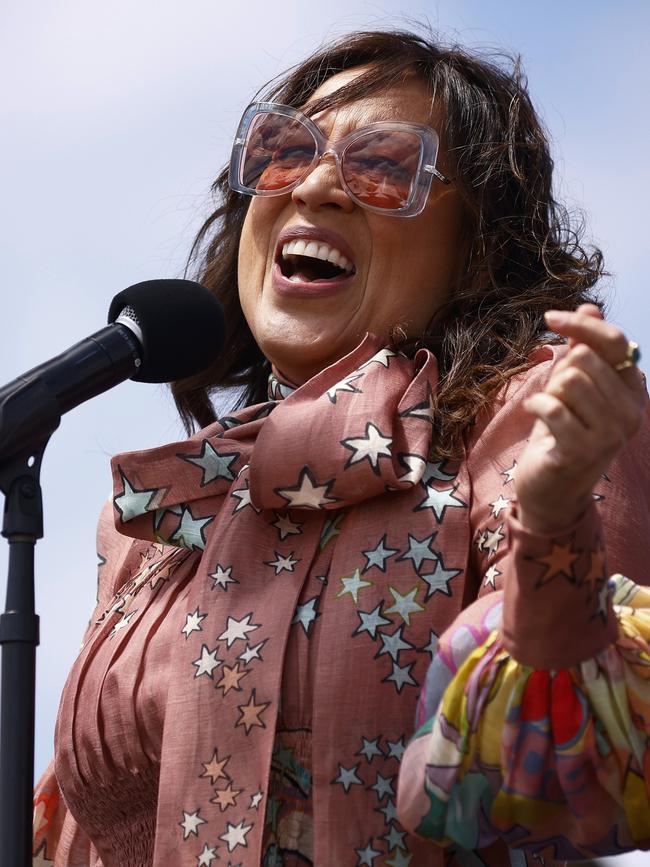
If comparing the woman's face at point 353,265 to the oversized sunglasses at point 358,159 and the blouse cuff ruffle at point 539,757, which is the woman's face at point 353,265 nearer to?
the oversized sunglasses at point 358,159

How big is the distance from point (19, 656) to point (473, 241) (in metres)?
1.41

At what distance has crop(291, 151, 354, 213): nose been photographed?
3100 millimetres

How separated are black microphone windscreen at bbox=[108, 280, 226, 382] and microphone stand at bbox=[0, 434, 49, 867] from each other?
305 mm

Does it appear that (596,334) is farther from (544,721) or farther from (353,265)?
(353,265)

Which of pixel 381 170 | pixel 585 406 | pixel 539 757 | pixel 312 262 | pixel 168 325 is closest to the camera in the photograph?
pixel 585 406

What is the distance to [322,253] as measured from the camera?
Answer: 10.2ft

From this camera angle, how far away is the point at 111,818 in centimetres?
277

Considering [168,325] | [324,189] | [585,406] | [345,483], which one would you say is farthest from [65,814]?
[585,406]

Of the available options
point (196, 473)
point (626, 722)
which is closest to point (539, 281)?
point (196, 473)

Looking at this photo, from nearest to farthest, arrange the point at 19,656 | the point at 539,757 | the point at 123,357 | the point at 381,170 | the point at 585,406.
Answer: the point at 585,406
the point at 539,757
the point at 19,656
the point at 123,357
the point at 381,170

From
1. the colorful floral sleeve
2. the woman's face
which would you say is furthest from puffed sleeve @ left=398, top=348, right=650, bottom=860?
the woman's face

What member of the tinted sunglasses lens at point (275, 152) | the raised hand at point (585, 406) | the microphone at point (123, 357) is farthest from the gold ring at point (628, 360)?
the tinted sunglasses lens at point (275, 152)

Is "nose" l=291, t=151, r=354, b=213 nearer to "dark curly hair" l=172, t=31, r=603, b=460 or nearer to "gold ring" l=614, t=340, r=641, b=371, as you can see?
"dark curly hair" l=172, t=31, r=603, b=460

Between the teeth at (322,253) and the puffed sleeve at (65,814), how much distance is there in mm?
679
